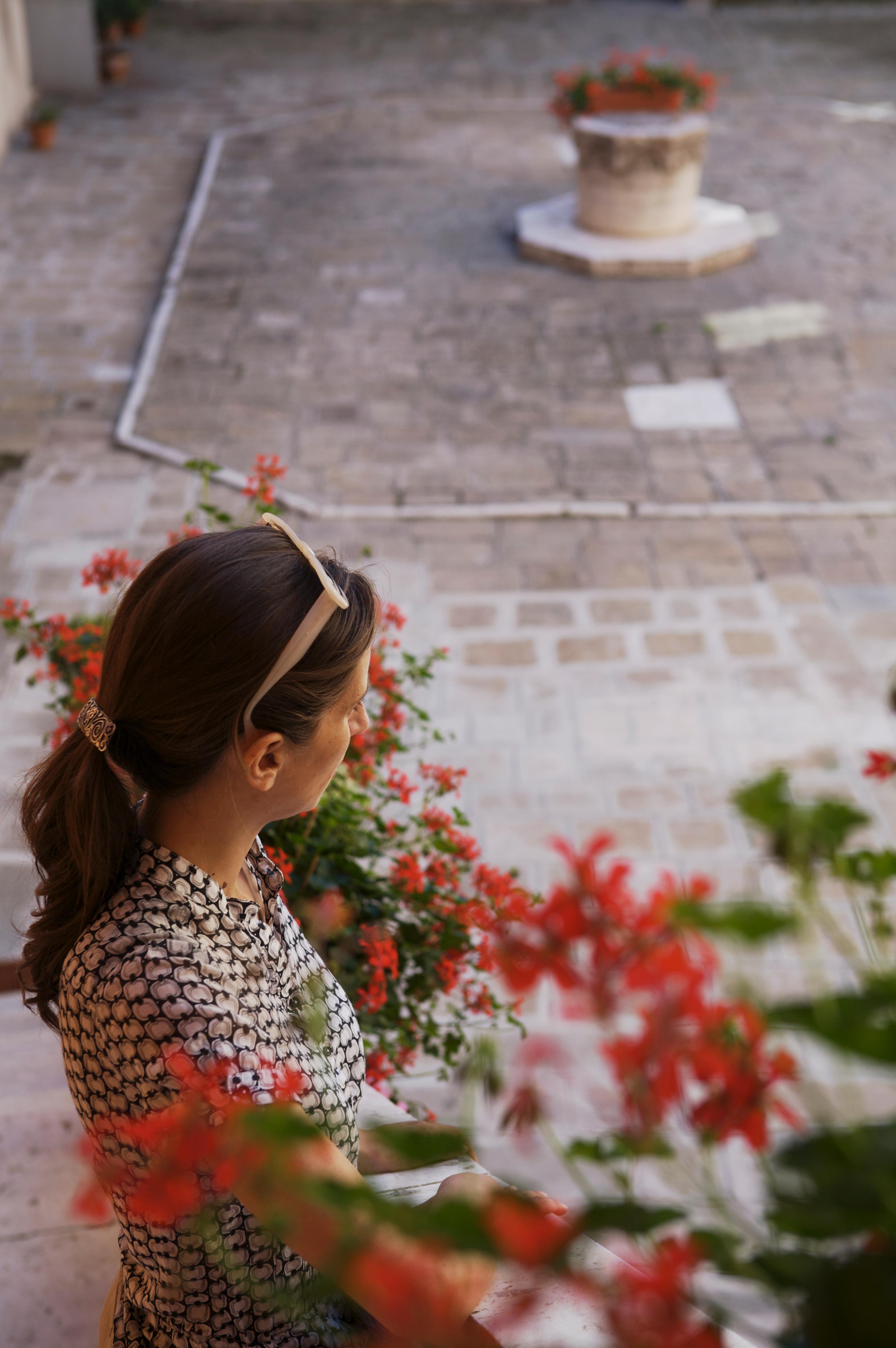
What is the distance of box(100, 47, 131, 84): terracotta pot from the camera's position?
43.4ft

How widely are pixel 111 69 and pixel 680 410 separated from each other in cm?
886

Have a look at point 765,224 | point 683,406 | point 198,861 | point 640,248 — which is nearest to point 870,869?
point 198,861

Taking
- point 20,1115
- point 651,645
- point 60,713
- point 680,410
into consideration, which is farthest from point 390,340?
point 20,1115

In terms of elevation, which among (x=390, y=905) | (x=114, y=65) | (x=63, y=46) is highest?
(x=63, y=46)

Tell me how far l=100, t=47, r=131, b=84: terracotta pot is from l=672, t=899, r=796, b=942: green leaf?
1445 cm

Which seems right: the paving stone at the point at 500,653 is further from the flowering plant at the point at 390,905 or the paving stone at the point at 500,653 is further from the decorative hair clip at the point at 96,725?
the decorative hair clip at the point at 96,725

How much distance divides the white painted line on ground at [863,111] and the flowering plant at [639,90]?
3608mm

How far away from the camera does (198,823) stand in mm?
1871

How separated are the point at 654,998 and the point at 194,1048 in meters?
1.05

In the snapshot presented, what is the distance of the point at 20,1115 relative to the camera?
10.0 ft

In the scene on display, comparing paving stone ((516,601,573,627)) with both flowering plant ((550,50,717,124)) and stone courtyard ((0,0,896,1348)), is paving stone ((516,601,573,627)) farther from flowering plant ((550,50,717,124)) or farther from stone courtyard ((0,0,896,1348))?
flowering plant ((550,50,717,124))

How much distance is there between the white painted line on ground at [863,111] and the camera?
12203 millimetres

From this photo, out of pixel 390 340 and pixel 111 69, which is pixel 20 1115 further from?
pixel 111 69

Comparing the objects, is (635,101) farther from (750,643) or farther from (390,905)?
(390,905)
